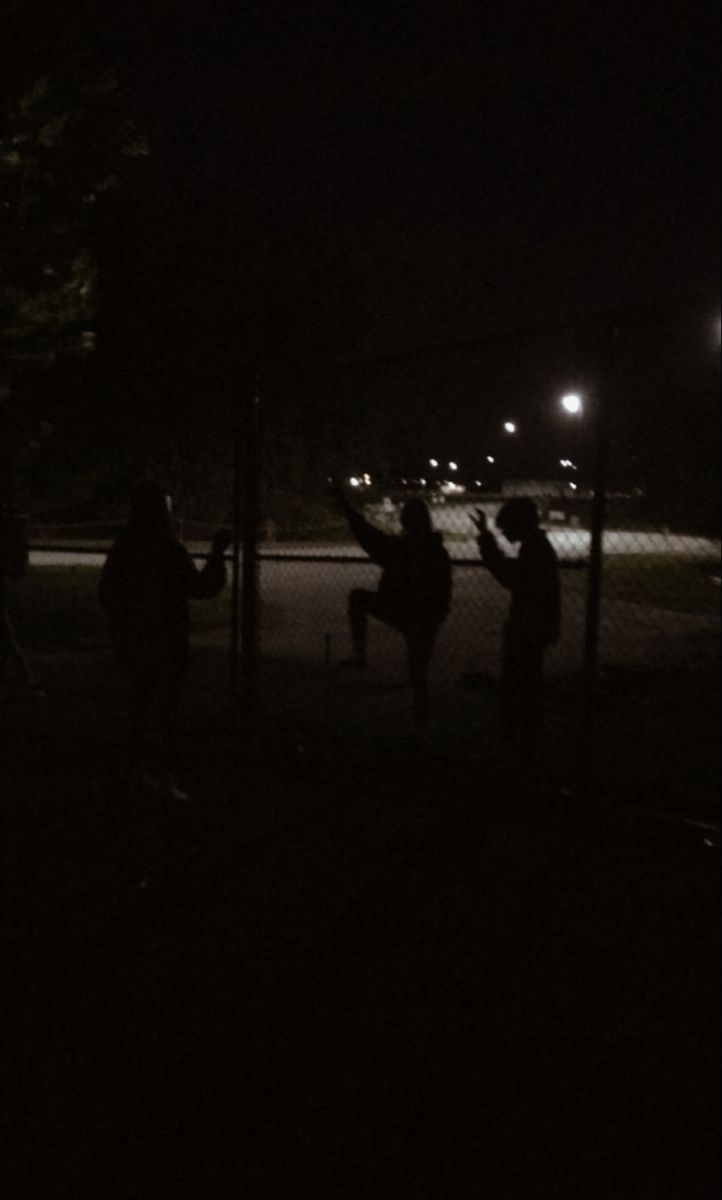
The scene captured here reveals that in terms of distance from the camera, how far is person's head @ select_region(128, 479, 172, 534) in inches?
233

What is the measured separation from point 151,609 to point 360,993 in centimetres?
253

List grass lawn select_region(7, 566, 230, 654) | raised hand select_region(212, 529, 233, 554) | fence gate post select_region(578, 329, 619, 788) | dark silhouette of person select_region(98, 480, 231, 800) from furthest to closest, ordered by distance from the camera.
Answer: grass lawn select_region(7, 566, 230, 654)
raised hand select_region(212, 529, 233, 554)
dark silhouette of person select_region(98, 480, 231, 800)
fence gate post select_region(578, 329, 619, 788)

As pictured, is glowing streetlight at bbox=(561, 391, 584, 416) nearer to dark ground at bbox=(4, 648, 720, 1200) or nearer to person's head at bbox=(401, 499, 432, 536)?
person's head at bbox=(401, 499, 432, 536)

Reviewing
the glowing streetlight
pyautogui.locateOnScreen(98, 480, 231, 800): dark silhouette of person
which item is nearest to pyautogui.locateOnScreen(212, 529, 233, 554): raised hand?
pyautogui.locateOnScreen(98, 480, 231, 800): dark silhouette of person

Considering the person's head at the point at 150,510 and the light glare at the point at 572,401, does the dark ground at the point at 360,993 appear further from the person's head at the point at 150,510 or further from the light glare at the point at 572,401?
the light glare at the point at 572,401

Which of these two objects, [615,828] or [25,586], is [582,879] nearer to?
[615,828]

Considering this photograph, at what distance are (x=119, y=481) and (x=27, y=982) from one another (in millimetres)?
30614

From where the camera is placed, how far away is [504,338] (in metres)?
5.60

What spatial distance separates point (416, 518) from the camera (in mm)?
6434

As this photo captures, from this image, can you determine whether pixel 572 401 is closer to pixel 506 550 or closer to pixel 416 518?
pixel 416 518

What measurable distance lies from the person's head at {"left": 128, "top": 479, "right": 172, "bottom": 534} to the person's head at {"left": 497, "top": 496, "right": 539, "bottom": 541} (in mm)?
1777

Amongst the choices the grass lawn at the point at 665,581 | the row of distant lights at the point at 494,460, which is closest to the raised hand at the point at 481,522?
the row of distant lights at the point at 494,460

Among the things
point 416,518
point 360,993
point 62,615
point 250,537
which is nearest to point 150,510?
point 250,537

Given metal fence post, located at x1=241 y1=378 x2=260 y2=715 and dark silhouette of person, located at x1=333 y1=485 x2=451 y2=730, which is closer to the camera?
dark silhouette of person, located at x1=333 y1=485 x2=451 y2=730
